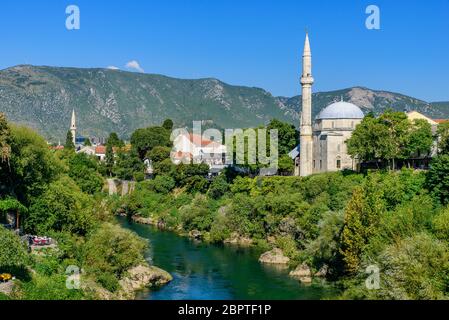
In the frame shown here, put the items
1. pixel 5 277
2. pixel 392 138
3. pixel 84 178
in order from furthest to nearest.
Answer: pixel 84 178
pixel 392 138
pixel 5 277

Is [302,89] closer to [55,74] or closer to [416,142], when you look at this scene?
[416,142]

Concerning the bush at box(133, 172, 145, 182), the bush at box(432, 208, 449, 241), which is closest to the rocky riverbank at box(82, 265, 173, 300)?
the bush at box(432, 208, 449, 241)

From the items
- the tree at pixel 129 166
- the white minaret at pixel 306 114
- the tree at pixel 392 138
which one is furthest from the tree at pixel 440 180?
the tree at pixel 129 166

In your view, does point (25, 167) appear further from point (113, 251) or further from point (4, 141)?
point (113, 251)

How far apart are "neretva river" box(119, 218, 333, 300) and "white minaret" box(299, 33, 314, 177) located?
16083mm

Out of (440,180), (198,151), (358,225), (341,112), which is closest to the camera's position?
(358,225)

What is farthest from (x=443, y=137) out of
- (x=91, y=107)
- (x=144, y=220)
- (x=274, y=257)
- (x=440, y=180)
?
(x=91, y=107)

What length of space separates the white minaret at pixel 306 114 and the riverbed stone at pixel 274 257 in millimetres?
19200

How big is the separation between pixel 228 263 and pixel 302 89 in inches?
1053

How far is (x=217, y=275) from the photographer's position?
37375 mm

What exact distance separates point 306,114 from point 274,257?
23.4 metres

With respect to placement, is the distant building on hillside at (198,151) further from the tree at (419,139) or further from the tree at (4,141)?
the tree at (4,141)

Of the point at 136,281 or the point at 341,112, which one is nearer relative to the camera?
the point at 136,281

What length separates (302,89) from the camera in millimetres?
63125
